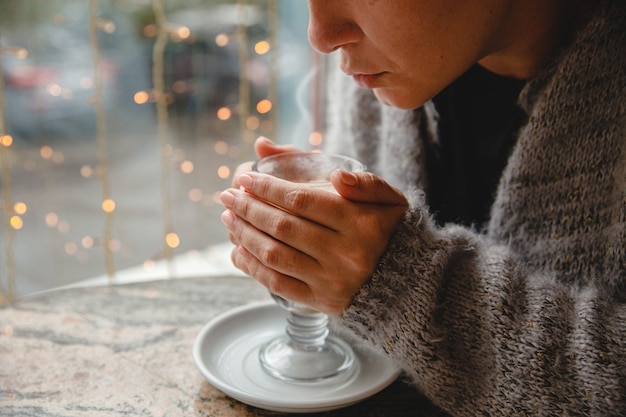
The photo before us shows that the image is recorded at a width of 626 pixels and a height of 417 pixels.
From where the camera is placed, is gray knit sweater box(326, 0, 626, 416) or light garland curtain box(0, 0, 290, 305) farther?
light garland curtain box(0, 0, 290, 305)

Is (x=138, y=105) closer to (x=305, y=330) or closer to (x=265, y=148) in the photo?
(x=265, y=148)

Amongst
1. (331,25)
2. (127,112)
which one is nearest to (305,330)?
(331,25)

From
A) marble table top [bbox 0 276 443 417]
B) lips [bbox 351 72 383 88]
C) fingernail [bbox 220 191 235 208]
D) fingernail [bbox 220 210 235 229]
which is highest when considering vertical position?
lips [bbox 351 72 383 88]

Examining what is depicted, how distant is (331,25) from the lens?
0.86 m

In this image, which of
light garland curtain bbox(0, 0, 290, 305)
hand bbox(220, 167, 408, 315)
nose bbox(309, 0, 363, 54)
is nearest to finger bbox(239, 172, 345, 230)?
hand bbox(220, 167, 408, 315)

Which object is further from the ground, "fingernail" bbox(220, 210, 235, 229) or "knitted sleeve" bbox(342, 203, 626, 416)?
"fingernail" bbox(220, 210, 235, 229)

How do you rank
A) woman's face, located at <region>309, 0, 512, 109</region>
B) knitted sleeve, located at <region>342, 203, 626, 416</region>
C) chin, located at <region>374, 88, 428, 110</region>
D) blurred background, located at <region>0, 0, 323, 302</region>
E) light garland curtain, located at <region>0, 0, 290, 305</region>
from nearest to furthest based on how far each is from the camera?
knitted sleeve, located at <region>342, 203, 626, 416</region> < woman's face, located at <region>309, 0, 512, 109</region> < chin, located at <region>374, 88, 428, 110</region> < light garland curtain, located at <region>0, 0, 290, 305</region> < blurred background, located at <region>0, 0, 323, 302</region>

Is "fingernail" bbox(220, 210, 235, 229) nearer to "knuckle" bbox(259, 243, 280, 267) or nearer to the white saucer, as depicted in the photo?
"knuckle" bbox(259, 243, 280, 267)

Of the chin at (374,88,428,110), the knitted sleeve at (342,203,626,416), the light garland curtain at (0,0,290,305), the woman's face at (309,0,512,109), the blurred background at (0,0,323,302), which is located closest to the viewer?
the knitted sleeve at (342,203,626,416)

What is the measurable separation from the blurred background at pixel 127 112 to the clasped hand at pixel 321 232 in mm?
1006

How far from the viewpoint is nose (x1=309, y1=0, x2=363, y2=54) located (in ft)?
2.80

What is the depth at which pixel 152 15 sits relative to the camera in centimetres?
202

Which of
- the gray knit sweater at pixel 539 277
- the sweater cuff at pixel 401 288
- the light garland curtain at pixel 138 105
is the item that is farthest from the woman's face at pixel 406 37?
the light garland curtain at pixel 138 105

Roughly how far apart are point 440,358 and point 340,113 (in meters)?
0.71
